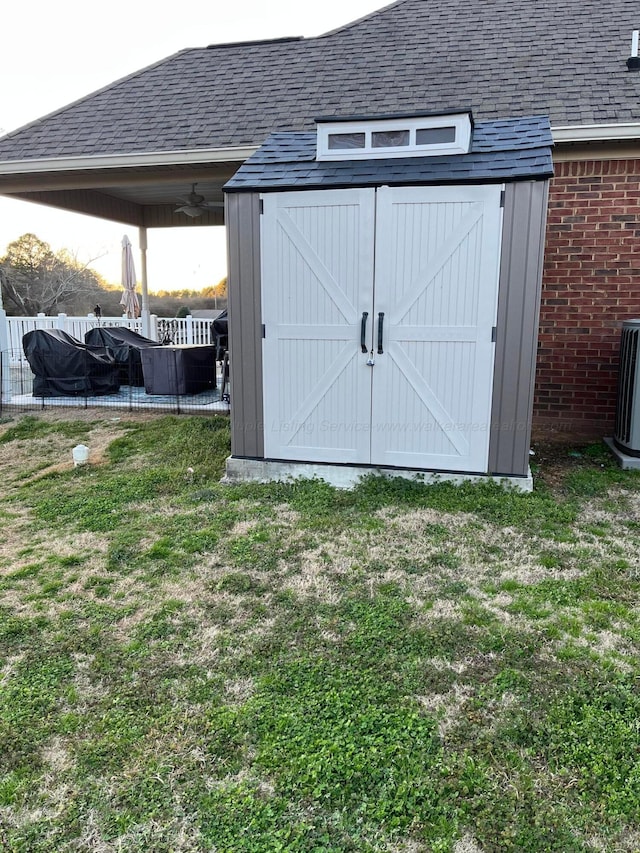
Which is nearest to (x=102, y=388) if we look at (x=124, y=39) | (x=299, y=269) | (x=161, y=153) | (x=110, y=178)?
(x=110, y=178)

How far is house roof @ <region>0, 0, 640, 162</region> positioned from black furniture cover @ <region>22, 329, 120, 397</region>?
2.23 meters

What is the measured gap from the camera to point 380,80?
7.02 metres

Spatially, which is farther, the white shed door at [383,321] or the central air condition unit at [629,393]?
the central air condition unit at [629,393]

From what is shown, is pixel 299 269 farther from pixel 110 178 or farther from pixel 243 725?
pixel 110 178

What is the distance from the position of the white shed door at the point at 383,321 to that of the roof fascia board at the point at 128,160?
2.49 m

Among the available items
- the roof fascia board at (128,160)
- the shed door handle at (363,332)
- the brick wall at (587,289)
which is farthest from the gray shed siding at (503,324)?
the roof fascia board at (128,160)

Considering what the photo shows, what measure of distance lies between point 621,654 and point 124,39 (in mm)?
18835

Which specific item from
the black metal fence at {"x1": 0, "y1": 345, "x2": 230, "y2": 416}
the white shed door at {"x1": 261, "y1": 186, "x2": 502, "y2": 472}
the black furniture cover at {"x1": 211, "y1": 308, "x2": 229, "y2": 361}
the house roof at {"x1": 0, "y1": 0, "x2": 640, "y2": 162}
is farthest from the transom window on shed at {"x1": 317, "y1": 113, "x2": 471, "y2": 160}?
the black furniture cover at {"x1": 211, "y1": 308, "x2": 229, "y2": 361}

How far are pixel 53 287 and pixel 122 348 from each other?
1661 cm

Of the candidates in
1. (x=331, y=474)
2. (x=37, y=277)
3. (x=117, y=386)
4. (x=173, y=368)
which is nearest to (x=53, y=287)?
(x=37, y=277)

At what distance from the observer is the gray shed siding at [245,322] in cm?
457

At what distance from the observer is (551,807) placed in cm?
179

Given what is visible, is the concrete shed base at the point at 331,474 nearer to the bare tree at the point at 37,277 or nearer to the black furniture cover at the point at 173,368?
the black furniture cover at the point at 173,368

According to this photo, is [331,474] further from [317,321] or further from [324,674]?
[324,674]
